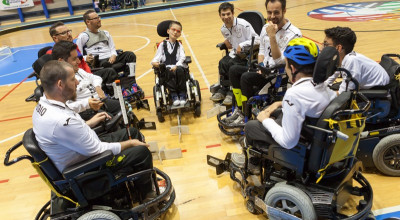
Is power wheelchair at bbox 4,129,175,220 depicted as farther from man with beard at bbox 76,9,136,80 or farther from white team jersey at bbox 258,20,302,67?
man with beard at bbox 76,9,136,80

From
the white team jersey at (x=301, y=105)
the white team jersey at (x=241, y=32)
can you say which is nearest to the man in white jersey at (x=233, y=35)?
the white team jersey at (x=241, y=32)

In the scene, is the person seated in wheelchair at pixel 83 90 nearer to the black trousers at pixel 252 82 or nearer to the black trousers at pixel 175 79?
the black trousers at pixel 175 79

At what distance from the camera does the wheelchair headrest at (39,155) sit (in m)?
2.00

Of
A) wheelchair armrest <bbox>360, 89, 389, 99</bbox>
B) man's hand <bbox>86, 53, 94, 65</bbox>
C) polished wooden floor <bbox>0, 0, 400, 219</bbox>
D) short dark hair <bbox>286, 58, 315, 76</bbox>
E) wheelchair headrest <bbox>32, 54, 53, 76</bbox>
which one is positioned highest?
short dark hair <bbox>286, 58, 315, 76</bbox>

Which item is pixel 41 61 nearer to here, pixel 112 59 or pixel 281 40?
pixel 112 59

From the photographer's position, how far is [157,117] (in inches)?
179

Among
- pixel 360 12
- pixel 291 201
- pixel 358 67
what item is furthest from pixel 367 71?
pixel 360 12

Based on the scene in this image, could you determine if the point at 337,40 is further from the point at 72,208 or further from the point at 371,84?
the point at 72,208

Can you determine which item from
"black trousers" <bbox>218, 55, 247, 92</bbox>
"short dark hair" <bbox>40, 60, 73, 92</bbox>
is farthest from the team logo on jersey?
"short dark hair" <bbox>40, 60, 73, 92</bbox>

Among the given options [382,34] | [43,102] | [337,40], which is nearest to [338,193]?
[337,40]

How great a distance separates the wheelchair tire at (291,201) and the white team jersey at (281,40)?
5.42ft

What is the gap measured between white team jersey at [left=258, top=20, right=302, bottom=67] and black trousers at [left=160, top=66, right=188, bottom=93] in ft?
3.91

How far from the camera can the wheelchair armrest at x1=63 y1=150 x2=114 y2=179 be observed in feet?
6.68

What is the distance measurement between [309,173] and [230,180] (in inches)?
40.5
